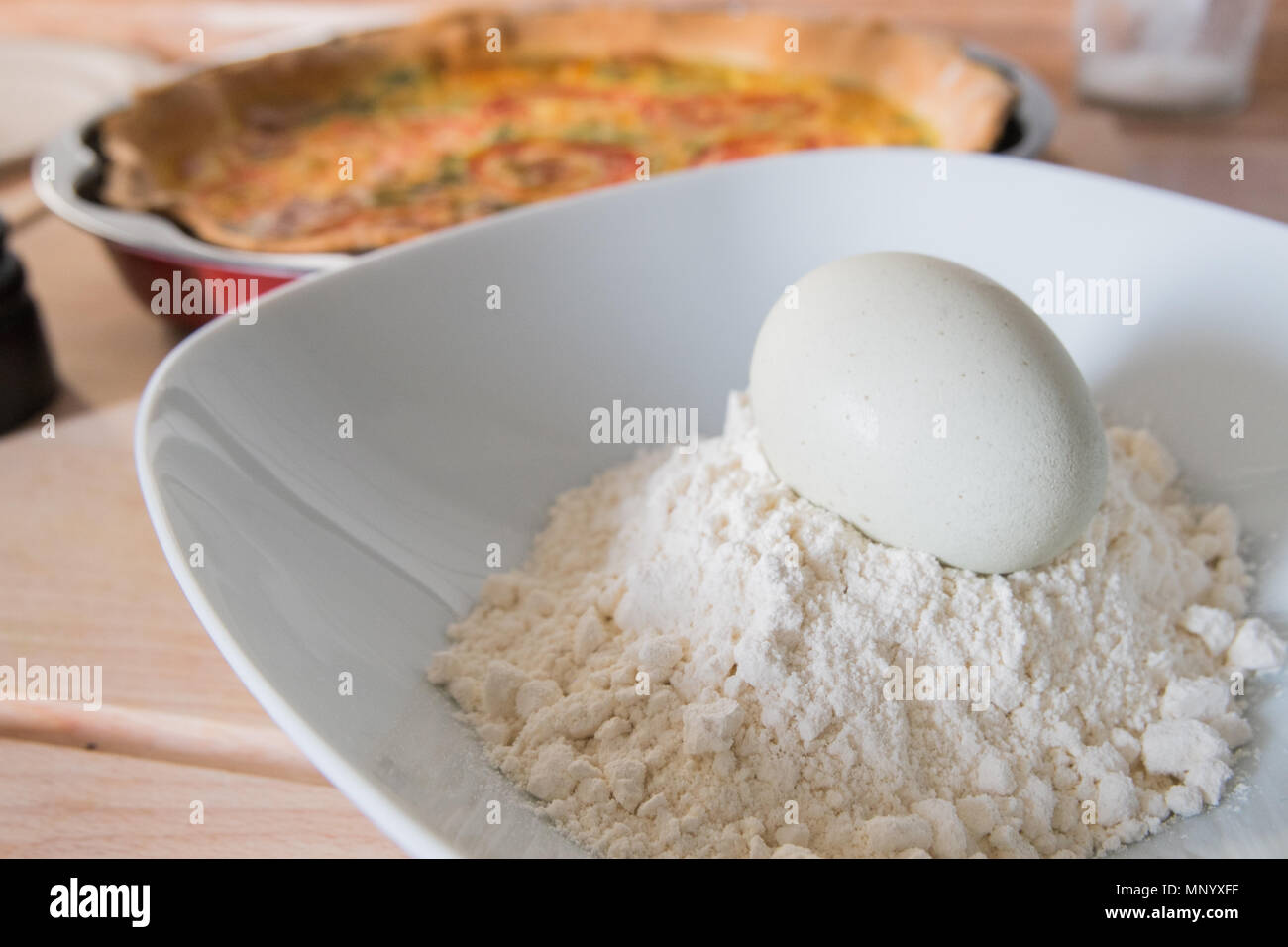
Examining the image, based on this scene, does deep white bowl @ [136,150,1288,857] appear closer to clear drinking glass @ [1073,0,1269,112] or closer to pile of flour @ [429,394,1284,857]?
pile of flour @ [429,394,1284,857]

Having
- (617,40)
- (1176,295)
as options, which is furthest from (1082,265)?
(617,40)

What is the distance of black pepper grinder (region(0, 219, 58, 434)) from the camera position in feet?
3.21

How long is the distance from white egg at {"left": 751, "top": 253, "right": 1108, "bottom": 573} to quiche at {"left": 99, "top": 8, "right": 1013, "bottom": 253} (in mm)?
627

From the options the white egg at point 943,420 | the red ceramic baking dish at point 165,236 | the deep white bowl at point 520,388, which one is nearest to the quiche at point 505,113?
the red ceramic baking dish at point 165,236

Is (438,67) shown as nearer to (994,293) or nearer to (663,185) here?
(663,185)

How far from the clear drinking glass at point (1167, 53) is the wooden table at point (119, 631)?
0.11m

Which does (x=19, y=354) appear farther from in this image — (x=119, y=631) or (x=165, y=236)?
(x=119, y=631)

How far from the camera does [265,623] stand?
0.53 meters

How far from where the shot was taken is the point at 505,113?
1.64 meters

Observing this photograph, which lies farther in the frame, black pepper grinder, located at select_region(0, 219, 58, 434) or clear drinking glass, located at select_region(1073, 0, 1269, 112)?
clear drinking glass, located at select_region(1073, 0, 1269, 112)

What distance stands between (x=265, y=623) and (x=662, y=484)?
0.27 meters

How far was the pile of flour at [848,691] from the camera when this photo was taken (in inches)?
21.0

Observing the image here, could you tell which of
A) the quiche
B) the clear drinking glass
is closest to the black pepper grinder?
the quiche

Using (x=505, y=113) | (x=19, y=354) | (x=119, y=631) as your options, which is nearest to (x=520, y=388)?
(x=119, y=631)
